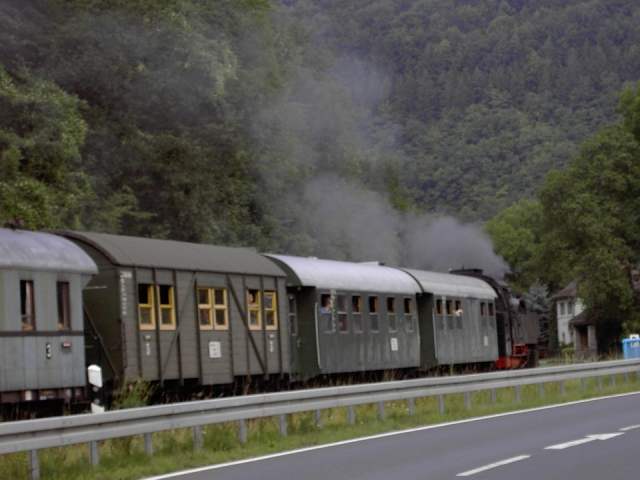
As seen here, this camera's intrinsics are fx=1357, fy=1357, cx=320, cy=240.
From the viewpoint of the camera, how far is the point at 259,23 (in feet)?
176

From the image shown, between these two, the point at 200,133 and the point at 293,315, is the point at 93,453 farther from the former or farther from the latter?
the point at 200,133

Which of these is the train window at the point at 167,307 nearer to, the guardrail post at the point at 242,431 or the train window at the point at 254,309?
the train window at the point at 254,309

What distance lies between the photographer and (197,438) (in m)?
16.2

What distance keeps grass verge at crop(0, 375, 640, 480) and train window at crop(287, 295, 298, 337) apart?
4.71 m

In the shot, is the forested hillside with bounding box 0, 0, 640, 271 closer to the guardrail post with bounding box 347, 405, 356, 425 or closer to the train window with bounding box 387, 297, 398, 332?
the train window with bounding box 387, 297, 398, 332

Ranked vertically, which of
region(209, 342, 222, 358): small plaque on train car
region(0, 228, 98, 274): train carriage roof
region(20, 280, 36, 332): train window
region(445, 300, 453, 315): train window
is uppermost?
region(0, 228, 98, 274): train carriage roof

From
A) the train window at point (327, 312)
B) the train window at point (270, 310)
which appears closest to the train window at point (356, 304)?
the train window at point (327, 312)

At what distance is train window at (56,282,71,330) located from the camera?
19.8 metres

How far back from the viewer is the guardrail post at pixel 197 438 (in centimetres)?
1611

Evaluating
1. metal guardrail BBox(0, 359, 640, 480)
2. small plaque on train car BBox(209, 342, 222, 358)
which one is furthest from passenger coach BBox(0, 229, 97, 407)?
small plaque on train car BBox(209, 342, 222, 358)

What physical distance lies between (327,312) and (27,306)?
1086 centimetres

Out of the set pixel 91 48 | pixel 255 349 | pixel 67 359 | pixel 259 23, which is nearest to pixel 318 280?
pixel 255 349

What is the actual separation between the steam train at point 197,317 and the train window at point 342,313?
26 millimetres

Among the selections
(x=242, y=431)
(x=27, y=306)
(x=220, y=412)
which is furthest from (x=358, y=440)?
(x=27, y=306)
